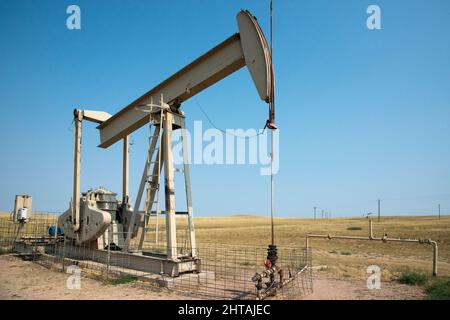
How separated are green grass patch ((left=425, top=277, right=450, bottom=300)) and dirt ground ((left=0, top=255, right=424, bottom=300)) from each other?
0.53 feet

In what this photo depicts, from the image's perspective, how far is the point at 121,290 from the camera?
23.1 ft

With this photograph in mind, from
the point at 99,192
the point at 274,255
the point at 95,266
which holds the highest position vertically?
the point at 99,192

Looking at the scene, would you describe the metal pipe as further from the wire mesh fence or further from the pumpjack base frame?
the wire mesh fence

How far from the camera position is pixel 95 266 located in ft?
30.0

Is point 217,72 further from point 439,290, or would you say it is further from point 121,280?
point 439,290

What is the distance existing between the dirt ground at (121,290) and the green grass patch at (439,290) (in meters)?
0.16

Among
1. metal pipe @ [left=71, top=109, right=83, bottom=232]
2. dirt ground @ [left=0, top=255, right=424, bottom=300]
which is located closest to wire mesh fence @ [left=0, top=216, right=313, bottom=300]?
dirt ground @ [left=0, top=255, right=424, bottom=300]

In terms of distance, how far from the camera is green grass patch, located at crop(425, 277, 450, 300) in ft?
21.5

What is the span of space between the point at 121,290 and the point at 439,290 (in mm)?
6061

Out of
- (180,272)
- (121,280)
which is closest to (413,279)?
(180,272)

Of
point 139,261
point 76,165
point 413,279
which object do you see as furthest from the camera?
point 76,165
